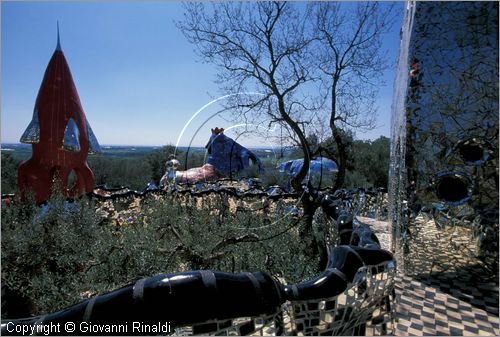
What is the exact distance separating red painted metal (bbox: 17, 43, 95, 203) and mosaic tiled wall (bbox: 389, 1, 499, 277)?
744 cm

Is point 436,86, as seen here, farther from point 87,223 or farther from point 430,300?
point 87,223

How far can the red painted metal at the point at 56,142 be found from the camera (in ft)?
24.5

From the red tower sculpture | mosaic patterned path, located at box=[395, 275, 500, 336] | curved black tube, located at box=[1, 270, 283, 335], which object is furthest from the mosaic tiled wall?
the red tower sculpture

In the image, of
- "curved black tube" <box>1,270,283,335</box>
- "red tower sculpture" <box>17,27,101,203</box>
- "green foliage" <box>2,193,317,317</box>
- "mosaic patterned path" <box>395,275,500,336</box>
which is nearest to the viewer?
"curved black tube" <box>1,270,283,335</box>

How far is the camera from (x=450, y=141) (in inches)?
107

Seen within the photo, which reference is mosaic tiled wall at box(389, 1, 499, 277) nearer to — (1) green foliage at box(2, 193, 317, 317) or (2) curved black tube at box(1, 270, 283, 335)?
(1) green foliage at box(2, 193, 317, 317)

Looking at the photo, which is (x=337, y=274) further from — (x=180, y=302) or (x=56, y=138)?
(x=56, y=138)

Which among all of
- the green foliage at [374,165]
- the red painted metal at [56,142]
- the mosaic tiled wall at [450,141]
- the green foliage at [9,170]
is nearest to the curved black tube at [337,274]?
the mosaic tiled wall at [450,141]

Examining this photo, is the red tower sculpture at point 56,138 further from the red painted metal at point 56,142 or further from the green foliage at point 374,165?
the green foliage at point 374,165

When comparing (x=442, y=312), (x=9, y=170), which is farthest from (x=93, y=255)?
(x=9, y=170)

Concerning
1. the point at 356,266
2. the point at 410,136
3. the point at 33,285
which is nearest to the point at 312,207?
the point at 410,136

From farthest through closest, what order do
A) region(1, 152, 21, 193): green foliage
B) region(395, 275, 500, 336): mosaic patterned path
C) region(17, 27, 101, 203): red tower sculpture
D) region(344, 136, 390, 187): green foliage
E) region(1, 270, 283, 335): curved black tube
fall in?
region(344, 136, 390, 187): green foliage < region(1, 152, 21, 193): green foliage < region(17, 27, 101, 203): red tower sculpture < region(395, 275, 500, 336): mosaic patterned path < region(1, 270, 283, 335): curved black tube

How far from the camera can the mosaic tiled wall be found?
2.56 m

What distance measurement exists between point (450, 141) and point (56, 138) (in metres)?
8.34
